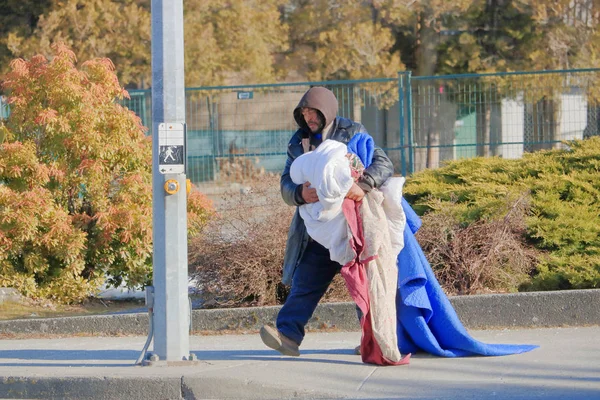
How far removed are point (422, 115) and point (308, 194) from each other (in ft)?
30.3

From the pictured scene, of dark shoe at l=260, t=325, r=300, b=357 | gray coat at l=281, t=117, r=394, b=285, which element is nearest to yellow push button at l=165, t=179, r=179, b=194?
gray coat at l=281, t=117, r=394, b=285

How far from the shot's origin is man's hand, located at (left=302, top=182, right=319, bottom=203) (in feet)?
19.6

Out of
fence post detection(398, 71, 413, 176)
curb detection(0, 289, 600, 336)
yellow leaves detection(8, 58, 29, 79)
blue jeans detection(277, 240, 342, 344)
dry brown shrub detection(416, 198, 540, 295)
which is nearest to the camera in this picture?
blue jeans detection(277, 240, 342, 344)

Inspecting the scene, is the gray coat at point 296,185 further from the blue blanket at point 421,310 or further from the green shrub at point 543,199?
the green shrub at point 543,199

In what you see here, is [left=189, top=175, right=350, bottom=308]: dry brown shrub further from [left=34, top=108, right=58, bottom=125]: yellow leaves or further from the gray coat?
[left=34, top=108, right=58, bottom=125]: yellow leaves

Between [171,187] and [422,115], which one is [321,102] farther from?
[422,115]

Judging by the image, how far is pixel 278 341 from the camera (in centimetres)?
618

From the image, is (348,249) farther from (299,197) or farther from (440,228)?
(440,228)

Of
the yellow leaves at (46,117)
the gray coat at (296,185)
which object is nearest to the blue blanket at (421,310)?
the gray coat at (296,185)

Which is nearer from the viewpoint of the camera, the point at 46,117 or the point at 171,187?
the point at 171,187

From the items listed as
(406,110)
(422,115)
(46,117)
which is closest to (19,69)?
(46,117)

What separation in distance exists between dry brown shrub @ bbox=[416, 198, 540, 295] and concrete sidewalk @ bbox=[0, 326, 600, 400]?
1010mm

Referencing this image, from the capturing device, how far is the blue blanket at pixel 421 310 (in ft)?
20.2

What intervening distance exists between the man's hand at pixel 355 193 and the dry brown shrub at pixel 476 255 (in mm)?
2120
